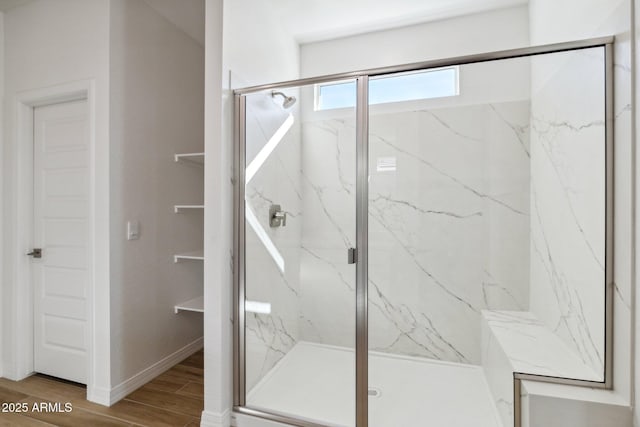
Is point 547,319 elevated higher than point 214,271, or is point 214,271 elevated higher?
point 214,271

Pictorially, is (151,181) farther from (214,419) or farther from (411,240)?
(411,240)

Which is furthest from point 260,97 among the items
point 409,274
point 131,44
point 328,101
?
point 409,274

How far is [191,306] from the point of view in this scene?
2672 mm

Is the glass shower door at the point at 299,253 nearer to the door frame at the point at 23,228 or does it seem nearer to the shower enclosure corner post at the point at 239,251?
the shower enclosure corner post at the point at 239,251

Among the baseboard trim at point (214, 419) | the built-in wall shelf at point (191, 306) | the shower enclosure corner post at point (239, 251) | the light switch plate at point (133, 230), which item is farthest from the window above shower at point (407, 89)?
the baseboard trim at point (214, 419)

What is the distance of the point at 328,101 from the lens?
7.59ft

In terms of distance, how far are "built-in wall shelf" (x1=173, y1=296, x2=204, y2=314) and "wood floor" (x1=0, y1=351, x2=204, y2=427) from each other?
46 cm

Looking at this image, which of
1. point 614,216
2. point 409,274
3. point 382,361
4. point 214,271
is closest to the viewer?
point 614,216

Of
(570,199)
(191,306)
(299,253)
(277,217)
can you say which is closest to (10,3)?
(277,217)

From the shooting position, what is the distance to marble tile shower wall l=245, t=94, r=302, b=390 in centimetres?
203

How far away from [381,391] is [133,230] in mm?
1943

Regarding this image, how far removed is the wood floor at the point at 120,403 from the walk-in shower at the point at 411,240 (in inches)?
17.8

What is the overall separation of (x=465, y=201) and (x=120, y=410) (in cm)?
257

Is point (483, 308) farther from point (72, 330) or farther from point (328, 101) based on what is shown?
point (72, 330)
